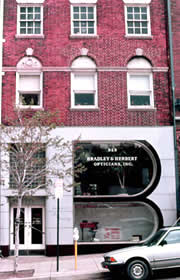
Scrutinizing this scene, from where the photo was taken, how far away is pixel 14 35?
17422 mm

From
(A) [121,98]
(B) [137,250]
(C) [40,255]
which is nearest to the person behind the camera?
(B) [137,250]

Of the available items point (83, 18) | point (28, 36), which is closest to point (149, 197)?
point (83, 18)

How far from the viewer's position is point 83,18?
698 inches

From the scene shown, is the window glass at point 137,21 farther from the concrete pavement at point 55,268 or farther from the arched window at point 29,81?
the concrete pavement at point 55,268

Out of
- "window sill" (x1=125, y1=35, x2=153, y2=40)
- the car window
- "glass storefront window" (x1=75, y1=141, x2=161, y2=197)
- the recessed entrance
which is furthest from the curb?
"window sill" (x1=125, y1=35, x2=153, y2=40)

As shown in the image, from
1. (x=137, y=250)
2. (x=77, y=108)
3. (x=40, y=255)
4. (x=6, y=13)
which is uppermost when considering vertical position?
(x=6, y=13)

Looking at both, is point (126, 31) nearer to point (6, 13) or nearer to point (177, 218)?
point (6, 13)

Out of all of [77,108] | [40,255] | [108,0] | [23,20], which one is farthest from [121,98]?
[40,255]

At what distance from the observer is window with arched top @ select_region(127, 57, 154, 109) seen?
17297 millimetres

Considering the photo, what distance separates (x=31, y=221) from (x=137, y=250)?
6860 mm

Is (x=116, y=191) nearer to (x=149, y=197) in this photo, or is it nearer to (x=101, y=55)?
(x=149, y=197)

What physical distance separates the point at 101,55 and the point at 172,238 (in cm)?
954

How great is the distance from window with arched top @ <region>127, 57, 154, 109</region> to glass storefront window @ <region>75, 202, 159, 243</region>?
468 centimetres

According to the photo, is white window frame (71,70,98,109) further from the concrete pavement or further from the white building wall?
the concrete pavement
